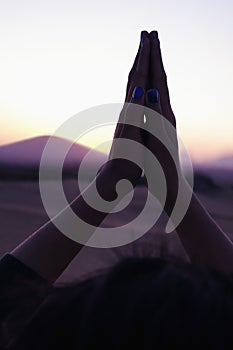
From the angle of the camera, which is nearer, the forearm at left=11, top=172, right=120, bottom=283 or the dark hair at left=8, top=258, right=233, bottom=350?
the dark hair at left=8, top=258, right=233, bottom=350

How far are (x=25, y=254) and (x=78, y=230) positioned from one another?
0.11 metres

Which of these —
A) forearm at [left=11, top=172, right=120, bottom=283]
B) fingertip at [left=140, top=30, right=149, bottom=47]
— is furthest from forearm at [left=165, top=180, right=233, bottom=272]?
fingertip at [left=140, top=30, right=149, bottom=47]

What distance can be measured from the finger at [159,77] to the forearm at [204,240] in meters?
0.43

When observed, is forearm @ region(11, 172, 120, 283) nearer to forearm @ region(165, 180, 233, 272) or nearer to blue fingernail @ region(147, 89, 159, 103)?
forearm @ region(165, 180, 233, 272)

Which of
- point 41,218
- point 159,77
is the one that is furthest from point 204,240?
point 41,218

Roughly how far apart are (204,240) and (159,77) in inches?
25.3

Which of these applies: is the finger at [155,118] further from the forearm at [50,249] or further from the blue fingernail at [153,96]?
the forearm at [50,249]

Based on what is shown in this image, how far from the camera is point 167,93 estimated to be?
3.82 ft

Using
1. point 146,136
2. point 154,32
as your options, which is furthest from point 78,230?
point 154,32

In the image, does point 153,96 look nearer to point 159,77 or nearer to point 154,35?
point 159,77

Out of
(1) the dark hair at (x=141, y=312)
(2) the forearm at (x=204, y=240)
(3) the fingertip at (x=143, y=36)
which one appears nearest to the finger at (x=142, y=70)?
(3) the fingertip at (x=143, y=36)

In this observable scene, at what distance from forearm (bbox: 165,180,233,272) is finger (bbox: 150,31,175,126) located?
0.43 m

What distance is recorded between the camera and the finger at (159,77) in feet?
3.72

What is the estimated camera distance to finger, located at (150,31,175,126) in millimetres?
1133
